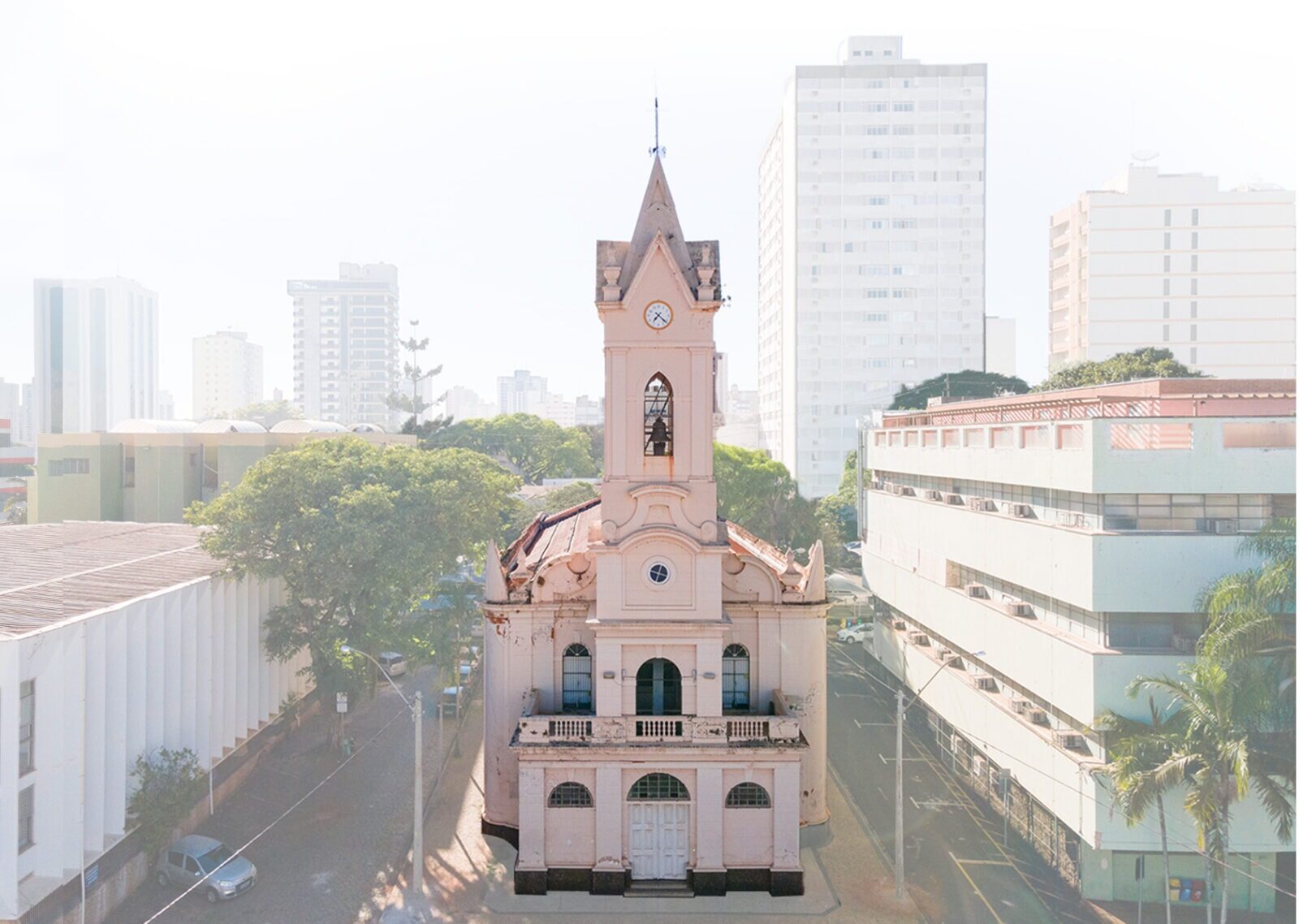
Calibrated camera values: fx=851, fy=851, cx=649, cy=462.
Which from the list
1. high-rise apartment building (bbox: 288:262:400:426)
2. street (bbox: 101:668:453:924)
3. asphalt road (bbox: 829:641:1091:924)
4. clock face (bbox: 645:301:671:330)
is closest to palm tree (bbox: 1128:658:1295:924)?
asphalt road (bbox: 829:641:1091:924)

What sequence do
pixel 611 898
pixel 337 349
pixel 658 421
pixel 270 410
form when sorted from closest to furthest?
pixel 611 898
pixel 658 421
pixel 270 410
pixel 337 349

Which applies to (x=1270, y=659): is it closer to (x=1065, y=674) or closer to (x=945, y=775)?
(x=1065, y=674)

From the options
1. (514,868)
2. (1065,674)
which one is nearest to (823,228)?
(1065,674)

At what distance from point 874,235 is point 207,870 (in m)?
68.2

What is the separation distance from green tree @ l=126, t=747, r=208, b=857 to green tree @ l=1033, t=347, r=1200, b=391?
142 feet

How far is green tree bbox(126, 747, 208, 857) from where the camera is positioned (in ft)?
72.2

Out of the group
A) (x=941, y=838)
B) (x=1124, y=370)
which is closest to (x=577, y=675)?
Answer: (x=941, y=838)

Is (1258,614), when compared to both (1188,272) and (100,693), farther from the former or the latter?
(1188,272)

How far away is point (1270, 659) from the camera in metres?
19.4

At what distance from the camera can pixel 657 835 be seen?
72.0 feet

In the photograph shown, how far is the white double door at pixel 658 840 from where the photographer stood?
2191cm

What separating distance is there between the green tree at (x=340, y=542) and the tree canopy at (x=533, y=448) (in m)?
52.7

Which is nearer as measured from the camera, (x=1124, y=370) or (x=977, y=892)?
(x=977, y=892)

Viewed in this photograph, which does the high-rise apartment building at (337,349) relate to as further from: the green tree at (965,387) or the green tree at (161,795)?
the green tree at (161,795)
